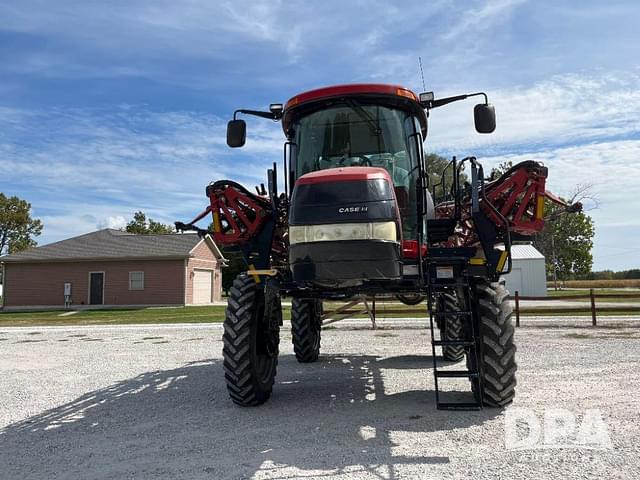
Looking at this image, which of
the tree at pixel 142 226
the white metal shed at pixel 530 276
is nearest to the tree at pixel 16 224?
the tree at pixel 142 226

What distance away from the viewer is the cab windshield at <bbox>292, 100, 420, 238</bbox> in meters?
5.73

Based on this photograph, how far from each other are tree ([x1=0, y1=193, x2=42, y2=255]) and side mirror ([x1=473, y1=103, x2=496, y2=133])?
186 feet

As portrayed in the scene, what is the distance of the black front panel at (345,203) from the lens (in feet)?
15.6

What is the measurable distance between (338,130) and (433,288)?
2041 mm

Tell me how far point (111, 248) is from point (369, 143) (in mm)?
29878

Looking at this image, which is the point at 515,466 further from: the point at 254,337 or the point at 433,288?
the point at 254,337

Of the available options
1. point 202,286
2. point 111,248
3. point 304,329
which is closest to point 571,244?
point 202,286

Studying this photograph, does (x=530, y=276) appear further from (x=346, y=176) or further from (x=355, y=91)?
(x=346, y=176)

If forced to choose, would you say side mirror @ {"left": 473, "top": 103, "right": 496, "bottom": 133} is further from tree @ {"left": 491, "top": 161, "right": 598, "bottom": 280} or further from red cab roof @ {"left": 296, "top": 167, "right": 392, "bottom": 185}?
tree @ {"left": 491, "top": 161, "right": 598, "bottom": 280}

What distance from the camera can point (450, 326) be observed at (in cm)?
805

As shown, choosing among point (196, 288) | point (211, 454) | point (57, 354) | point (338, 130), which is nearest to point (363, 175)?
point (338, 130)

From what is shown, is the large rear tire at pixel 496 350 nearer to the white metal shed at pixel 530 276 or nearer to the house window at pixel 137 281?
the house window at pixel 137 281

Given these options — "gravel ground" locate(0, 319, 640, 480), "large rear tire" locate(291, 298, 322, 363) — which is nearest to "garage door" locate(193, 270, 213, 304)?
"gravel ground" locate(0, 319, 640, 480)

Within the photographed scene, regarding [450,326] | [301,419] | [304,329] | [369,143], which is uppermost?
[369,143]
